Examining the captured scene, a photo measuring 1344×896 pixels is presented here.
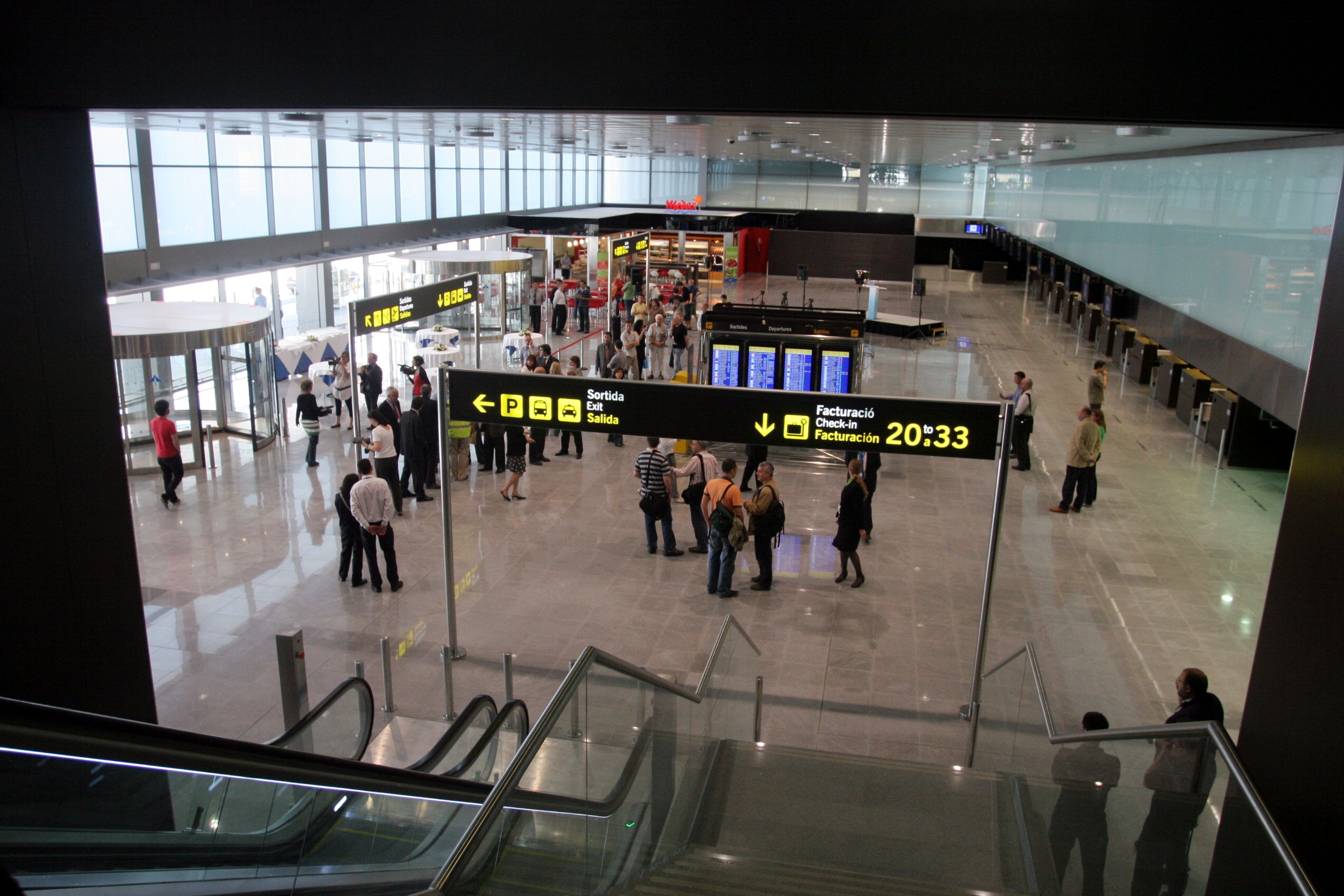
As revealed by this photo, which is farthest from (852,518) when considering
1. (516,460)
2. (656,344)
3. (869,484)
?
(656,344)

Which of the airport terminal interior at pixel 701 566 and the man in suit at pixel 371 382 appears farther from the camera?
the man in suit at pixel 371 382

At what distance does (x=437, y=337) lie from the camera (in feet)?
79.4

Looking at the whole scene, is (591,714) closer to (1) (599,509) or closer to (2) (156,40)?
(2) (156,40)

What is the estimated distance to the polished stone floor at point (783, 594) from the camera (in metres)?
7.95

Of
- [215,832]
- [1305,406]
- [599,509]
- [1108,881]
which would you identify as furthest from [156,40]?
[599,509]

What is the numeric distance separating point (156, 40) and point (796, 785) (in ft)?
17.0

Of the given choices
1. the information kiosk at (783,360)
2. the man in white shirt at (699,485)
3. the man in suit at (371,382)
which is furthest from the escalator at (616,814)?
the man in suit at (371,382)

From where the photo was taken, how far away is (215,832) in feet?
12.3

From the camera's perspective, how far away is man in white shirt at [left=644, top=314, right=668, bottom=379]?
20047mm

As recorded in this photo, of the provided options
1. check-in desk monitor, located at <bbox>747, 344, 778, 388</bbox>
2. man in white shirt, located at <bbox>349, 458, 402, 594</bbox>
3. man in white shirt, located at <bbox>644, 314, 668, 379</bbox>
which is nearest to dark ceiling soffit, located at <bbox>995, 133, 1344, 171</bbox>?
Answer: check-in desk monitor, located at <bbox>747, 344, 778, 388</bbox>

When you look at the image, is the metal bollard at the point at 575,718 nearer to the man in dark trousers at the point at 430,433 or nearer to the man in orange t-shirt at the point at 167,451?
the man in dark trousers at the point at 430,433

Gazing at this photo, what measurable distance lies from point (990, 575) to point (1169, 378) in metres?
14.4

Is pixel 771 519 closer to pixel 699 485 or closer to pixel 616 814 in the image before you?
pixel 699 485

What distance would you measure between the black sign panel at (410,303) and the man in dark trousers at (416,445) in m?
1.94
